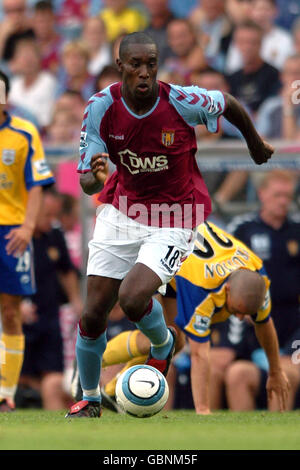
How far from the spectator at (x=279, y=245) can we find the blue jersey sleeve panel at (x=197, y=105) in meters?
3.12

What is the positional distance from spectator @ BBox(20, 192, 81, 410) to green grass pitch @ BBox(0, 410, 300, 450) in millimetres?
3440

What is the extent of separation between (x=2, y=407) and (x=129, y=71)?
3172 mm

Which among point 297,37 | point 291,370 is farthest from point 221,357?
point 297,37

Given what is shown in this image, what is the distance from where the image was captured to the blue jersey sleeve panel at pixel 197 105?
6.37 metres

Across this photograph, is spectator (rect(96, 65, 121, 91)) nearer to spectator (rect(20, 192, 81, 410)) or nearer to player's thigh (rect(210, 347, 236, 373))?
spectator (rect(20, 192, 81, 410))

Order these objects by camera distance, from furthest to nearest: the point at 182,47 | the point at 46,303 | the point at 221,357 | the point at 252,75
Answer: the point at 182,47 < the point at 252,75 < the point at 46,303 < the point at 221,357

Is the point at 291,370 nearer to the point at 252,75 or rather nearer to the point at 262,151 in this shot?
the point at 262,151

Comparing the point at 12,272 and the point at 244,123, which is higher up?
the point at 244,123

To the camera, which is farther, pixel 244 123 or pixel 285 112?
pixel 285 112

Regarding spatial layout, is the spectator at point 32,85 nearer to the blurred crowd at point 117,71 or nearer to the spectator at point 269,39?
Answer: the blurred crowd at point 117,71

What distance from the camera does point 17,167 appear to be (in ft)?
26.7

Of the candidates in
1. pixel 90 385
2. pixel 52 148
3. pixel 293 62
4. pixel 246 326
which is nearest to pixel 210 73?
pixel 293 62

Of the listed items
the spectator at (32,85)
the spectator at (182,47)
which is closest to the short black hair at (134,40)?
the spectator at (182,47)

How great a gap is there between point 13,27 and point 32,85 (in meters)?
1.62
